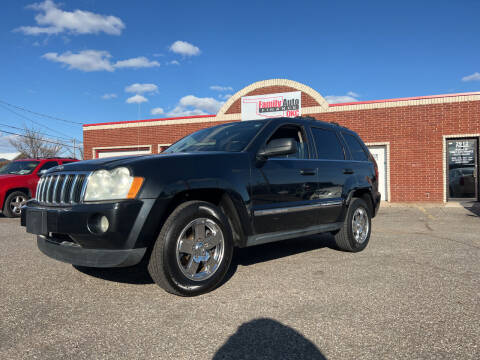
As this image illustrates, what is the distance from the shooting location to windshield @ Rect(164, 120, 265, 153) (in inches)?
165

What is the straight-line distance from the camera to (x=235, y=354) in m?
2.32

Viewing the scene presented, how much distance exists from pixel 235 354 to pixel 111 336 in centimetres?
86

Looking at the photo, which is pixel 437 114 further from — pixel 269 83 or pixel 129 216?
pixel 129 216

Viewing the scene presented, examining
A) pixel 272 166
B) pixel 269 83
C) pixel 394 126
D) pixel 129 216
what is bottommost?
pixel 129 216

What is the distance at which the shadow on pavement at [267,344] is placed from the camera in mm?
2307

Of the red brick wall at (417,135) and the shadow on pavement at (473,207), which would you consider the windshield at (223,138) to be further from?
the red brick wall at (417,135)

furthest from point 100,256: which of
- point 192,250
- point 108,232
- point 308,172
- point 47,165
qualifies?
point 47,165

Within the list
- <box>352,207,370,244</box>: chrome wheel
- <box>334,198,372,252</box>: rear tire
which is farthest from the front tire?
<box>352,207,370,244</box>: chrome wheel

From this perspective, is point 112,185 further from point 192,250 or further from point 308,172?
point 308,172

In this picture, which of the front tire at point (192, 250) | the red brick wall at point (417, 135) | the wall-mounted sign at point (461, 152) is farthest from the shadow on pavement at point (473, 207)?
the front tire at point (192, 250)

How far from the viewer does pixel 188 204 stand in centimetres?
344

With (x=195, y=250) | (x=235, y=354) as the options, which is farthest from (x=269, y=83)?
(x=235, y=354)

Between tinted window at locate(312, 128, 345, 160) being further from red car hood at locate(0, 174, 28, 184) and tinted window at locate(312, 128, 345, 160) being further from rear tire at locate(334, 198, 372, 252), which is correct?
red car hood at locate(0, 174, 28, 184)

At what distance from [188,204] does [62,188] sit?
113 centimetres
